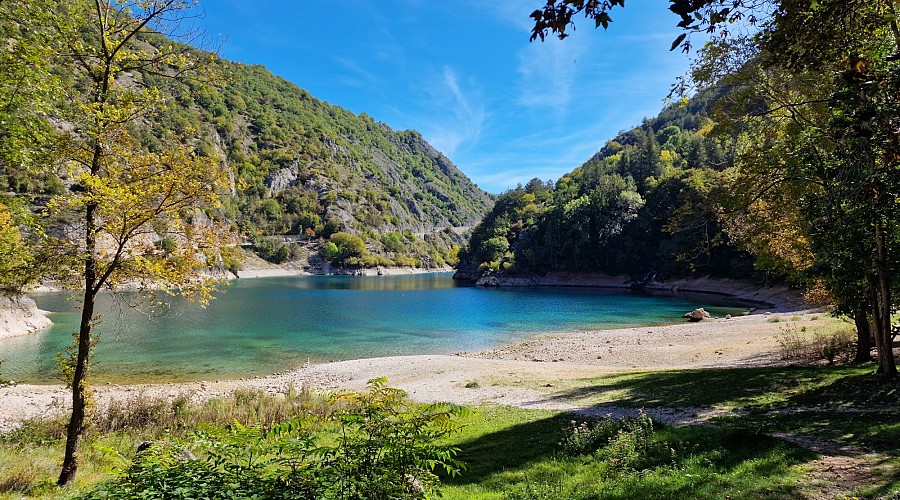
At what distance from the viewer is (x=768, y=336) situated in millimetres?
26938

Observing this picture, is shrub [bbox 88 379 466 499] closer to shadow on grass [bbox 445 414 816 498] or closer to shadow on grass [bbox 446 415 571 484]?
shadow on grass [bbox 445 414 816 498]

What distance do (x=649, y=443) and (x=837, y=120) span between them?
6561 millimetres

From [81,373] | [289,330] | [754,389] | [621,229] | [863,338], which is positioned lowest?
[289,330]

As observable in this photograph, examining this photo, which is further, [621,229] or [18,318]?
[621,229]

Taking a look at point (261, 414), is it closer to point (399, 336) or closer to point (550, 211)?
point (399, 336)

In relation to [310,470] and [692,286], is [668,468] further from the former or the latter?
[692,286]

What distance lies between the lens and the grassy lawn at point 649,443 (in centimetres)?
676

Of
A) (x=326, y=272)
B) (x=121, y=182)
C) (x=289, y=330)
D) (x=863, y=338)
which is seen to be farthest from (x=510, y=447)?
(x=326, y=272)

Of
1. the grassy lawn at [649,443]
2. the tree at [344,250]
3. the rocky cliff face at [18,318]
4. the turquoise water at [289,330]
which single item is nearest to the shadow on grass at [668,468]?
the grassy lawn at [649,443]

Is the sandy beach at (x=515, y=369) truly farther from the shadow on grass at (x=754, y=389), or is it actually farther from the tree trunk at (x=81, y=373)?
the tree trunk at (x=81, y=373)

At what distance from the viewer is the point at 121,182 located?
25.6 feet

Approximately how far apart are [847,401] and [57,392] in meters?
28.3

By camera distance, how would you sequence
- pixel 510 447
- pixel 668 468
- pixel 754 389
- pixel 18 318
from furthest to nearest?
pixel 18 318, pixel 754 389, pixel 510 447, pixel 668 468

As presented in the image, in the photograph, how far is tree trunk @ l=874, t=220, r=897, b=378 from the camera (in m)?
10.7
